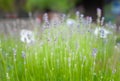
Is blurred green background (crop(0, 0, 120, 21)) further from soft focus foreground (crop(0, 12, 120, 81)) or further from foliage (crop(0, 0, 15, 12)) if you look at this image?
soft focus foreground (crop(0, 12, 120, 81))

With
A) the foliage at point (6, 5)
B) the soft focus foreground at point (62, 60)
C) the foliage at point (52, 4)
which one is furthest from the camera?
the foliage at point (6, 5)

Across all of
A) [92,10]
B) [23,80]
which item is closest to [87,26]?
[23,80]

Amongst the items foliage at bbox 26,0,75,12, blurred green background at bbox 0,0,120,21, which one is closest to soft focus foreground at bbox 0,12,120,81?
blurred green background at bbox 0,0,120,21

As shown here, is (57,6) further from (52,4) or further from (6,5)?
(6,5)

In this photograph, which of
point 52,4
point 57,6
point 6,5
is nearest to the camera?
point 57,6

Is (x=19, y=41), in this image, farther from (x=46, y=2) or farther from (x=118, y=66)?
(x=46, y=2)

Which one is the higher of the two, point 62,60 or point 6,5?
point 6,5

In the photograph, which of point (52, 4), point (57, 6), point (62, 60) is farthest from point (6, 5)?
point (62, 60)

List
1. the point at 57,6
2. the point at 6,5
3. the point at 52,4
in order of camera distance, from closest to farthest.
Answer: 1. the point at 57,6
2. the point at 52,4
3. the point at 6,5

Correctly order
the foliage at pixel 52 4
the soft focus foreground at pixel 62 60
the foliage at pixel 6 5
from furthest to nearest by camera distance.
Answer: the foliage at pixel 6 5
the foliage at pixel 52 4
the soft focus foreground at pixel 62 60

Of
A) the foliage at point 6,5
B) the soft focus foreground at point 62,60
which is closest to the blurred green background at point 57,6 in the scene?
the foliage at point 6,5

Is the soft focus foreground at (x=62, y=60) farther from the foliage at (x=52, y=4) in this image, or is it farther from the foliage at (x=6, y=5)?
the foliage at (x=6, y=5)
